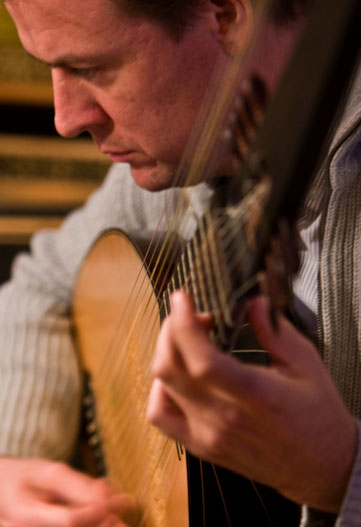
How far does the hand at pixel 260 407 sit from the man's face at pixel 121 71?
30cm

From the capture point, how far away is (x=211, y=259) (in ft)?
1.40

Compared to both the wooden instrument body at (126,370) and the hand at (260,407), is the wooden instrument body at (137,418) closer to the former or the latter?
the wooden instrument body at (126,370)

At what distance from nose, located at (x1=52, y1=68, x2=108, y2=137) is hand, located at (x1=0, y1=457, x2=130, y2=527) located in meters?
0.41

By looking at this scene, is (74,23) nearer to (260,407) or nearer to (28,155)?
(260,407)

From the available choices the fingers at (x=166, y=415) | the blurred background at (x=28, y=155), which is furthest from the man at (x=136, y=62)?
the blurred background at (x=28, y=155)

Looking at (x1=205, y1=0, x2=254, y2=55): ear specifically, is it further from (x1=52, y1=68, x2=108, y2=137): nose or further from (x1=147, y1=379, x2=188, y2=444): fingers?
(x1=147, y1=379, x2=188, y2=444): fingers

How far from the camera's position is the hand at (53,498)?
71 cm

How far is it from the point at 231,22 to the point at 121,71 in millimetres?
117

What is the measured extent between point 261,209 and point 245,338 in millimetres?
218

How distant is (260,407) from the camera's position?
0.40 m

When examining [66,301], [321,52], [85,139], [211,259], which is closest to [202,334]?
[211,259]

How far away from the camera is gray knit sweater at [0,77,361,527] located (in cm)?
62

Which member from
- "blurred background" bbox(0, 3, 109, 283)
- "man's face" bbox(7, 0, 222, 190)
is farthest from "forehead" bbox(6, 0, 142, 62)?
"blurred background" bbox(0, 3, 109, 283)

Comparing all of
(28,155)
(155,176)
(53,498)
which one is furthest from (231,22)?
(28,155)
